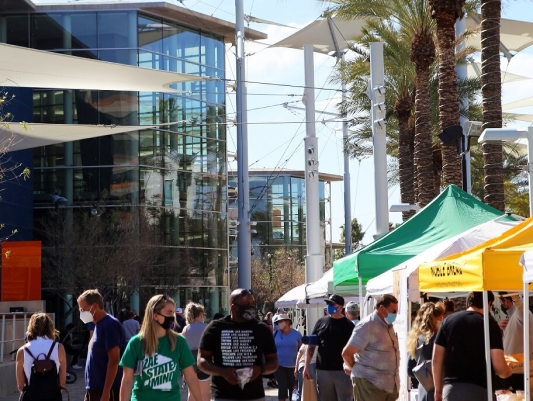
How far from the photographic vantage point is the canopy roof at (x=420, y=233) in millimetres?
14258

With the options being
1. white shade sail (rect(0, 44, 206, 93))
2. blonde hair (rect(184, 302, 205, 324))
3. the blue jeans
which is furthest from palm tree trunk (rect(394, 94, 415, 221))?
blonde hair (rect(184, 302, 205, 324))

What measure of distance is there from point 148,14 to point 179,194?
26.4 feet

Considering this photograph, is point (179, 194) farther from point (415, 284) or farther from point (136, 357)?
point (136, 357)

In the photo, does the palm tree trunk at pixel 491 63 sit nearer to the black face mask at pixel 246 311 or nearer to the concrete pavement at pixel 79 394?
the concrete pavement at pixel 79 394

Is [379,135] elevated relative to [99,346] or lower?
elevated

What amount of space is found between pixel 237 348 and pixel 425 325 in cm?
298

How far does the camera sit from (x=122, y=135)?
45625mm

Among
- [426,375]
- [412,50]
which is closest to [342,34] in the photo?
[412,50]

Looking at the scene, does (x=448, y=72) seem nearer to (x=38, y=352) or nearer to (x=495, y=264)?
(x=495, y=264)

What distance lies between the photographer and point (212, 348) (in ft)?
28.1

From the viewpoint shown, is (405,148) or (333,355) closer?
(333,355)

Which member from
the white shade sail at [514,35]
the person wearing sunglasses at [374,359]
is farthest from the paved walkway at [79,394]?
the white shade sail at [514,35]

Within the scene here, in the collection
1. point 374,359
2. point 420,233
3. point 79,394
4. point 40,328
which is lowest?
point 79,394

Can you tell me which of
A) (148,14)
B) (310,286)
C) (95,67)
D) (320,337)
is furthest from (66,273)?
(320,337)
